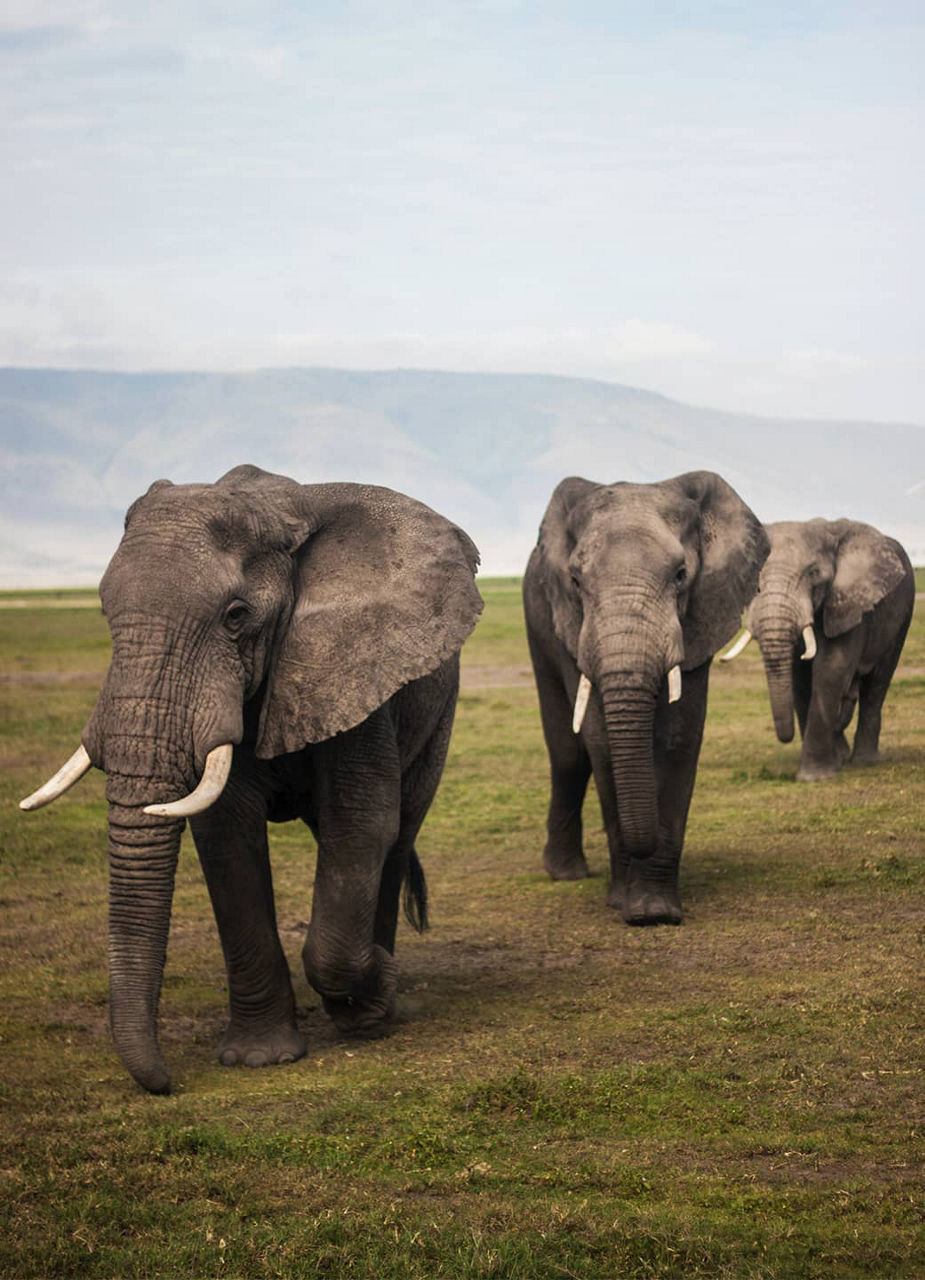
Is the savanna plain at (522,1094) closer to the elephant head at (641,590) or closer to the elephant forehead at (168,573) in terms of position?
the elephant head at (641,590)

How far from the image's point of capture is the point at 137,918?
7.34 m

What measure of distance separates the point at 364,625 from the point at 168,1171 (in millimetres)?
2820

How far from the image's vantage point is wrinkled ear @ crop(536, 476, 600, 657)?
1186 cm

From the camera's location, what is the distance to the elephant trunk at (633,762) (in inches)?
418

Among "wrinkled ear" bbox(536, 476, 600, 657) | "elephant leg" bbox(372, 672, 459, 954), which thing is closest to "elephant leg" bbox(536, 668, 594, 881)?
"wrinkled ear" bbox(536, 476, 600, 657)

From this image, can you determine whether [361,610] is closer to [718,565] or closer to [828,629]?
[718,565]

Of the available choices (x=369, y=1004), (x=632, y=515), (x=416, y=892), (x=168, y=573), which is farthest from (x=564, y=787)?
(x=168, y=573)

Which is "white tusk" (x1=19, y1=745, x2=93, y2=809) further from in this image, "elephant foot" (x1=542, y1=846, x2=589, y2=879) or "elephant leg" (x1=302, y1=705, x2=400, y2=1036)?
"elephant foot" (x1=542, y1=846, x2=589, y2=879)

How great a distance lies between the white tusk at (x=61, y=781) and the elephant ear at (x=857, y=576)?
40.5 feet

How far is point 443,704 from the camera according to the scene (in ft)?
32.1

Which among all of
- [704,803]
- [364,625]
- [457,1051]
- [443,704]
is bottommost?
[704,803]

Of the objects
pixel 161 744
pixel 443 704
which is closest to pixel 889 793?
pixel 443 704

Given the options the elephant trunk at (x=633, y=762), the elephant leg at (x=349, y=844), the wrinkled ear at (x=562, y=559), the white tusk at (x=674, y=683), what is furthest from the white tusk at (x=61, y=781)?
the wrinkled ear at (x=562, y=559)

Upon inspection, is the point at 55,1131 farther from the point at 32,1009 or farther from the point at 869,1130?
the point at 869,1130
